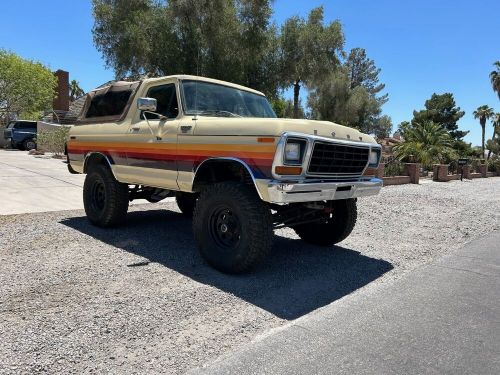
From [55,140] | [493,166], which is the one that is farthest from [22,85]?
[493,166]

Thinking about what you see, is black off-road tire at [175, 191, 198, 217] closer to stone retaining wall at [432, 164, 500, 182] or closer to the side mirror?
the side mirror

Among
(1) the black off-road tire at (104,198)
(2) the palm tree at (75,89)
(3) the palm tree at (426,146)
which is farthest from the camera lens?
(2) the palm tree at (75,89)

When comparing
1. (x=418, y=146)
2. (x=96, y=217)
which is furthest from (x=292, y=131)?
(x=418, y=146)

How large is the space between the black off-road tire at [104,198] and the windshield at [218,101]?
1896 mm

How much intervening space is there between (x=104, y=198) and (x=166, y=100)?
1.95 m

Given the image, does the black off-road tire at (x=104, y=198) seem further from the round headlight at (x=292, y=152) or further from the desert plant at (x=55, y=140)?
the desert plant at (x=55, y=140)

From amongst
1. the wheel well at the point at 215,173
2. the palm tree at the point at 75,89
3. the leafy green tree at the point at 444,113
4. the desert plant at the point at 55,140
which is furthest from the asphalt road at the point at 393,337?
the palm tree at the point at 75,89

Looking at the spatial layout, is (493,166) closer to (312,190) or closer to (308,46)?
(308,46)

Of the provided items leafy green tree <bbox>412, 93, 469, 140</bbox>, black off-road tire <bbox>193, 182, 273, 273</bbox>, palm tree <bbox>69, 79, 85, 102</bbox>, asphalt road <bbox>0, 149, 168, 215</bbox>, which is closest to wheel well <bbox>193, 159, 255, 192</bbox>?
black off-road tire <bbox>193, 182, 273, 273</bbox>

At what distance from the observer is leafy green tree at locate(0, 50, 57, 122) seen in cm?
3853

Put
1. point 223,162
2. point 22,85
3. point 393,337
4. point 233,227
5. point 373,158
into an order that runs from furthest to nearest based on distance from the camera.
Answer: point 22,85
point 373,158
point 223,162
point 233,227
point 393,337

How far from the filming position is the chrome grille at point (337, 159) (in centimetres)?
467

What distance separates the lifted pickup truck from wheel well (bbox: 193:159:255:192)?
1 centimetres

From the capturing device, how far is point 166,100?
19.2 ft
